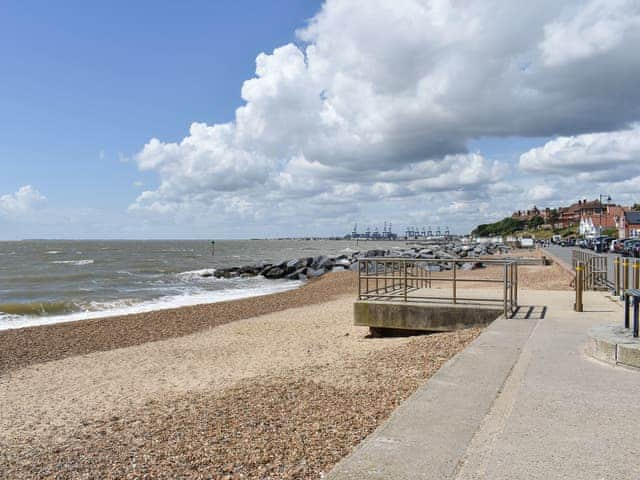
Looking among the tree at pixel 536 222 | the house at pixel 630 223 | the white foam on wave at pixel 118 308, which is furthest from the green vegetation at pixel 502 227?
the white foam on wave at pixel 118 308

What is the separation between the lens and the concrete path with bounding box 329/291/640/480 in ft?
10.7

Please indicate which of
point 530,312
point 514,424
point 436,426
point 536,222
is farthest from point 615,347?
point 536,222

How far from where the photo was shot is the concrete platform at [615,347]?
557 cm

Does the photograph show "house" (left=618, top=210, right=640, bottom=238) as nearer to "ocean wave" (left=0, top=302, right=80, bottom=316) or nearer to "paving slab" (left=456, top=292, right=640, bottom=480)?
"ocean wave" (left=0, top=302, right=80, bottom=316)

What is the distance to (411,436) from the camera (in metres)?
3.78

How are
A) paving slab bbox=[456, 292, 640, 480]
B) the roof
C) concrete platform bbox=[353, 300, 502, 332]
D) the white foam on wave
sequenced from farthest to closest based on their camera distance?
the roof → the white foam on wave → concrete platform bbox=[353, 300, 502, 332] → paving slab bbox=[456, 292, 640, 480]

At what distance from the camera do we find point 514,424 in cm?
397

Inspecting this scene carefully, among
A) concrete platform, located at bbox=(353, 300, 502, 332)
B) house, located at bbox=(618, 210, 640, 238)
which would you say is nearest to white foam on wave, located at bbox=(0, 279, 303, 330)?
concrete platform, located at bbox=(353, 300, 502, 332)

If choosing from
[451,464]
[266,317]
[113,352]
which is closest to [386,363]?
[451,464]

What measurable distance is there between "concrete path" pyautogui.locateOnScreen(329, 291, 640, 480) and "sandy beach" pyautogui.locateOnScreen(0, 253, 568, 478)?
57 centimetres

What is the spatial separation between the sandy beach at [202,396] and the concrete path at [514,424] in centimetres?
57

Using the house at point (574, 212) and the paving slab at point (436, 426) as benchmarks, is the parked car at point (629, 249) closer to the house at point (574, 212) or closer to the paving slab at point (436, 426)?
the paving slab at point (436, 426)

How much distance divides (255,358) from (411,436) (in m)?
6.24

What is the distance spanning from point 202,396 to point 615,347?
4.96m
